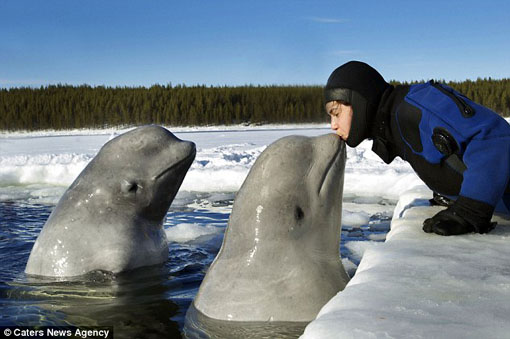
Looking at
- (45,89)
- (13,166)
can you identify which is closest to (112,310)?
(13,166)

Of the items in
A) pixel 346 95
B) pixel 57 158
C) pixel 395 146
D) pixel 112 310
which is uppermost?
pixel 346 95

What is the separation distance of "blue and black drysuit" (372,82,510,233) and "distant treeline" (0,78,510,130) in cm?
2511

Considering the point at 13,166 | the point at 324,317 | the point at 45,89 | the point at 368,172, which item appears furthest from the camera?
the point at 45,89

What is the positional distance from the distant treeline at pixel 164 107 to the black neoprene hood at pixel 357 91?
990 inches

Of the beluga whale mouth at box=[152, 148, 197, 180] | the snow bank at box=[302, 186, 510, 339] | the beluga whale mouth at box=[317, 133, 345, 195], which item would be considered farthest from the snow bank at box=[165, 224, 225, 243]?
the snow bank at box=[302, 186, 510, 339]

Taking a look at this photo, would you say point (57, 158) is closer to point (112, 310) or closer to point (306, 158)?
point (112, 310)

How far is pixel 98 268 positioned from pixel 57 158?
9.34 metres

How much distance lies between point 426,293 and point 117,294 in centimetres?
236

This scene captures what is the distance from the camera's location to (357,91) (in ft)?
11.6

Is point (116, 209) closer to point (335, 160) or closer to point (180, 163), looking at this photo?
point (180, 163)

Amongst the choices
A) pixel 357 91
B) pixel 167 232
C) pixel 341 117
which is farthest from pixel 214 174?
pixel 357 91

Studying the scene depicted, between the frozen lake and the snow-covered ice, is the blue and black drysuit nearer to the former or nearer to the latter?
the snow-covered ice

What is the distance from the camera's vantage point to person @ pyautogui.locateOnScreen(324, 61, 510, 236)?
3242mm

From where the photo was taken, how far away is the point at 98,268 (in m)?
4.34
